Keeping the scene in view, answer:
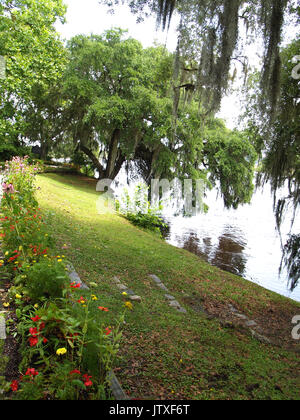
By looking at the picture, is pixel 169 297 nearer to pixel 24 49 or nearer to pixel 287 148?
pixel 287 148

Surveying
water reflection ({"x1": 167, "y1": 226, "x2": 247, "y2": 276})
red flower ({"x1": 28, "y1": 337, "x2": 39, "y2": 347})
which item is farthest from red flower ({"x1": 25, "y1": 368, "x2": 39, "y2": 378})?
water reflection ({"x1": 167, "y1": 226, "x2": 247, "y2": 276})

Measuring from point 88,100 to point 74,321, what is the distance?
15295mm

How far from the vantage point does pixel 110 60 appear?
45.5 feet

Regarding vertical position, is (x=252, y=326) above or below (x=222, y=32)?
below

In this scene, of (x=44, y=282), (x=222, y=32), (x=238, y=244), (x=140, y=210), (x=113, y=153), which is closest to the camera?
(x=44, y=282)

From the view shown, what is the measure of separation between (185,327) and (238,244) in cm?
856

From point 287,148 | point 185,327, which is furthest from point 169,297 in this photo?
point 287,148

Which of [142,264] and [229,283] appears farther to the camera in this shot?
[229,283]

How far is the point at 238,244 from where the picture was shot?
36.7 ft

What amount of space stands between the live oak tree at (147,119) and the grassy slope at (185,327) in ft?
26.3

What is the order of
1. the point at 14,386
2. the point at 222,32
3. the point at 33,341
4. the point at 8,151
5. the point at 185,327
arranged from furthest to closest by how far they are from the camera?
the point at 8,151 < the point at 222,32 < the point at 185,327 < the point at 33,341 < the point at 14,386

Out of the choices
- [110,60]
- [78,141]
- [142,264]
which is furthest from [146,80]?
[142,264]
